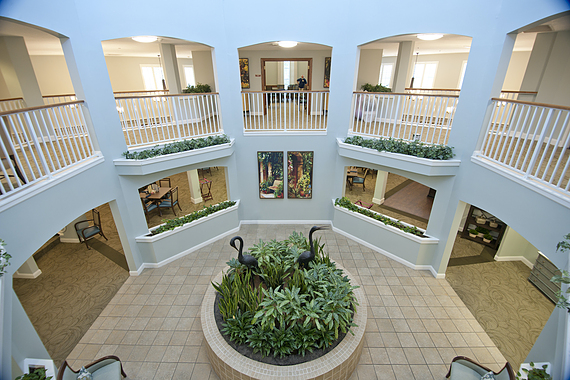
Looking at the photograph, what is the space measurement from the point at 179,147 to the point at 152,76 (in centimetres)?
1103

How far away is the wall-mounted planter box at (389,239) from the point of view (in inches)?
277

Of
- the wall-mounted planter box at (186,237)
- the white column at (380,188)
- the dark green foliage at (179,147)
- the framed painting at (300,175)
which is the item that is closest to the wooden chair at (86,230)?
the wall-mounted planter box at (186,237)

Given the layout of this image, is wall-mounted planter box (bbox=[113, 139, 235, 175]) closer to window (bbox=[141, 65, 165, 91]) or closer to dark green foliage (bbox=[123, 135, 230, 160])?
dark green foliage (bbox=[123, 135, 230, 160])

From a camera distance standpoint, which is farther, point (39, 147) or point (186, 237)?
point (186, 237)

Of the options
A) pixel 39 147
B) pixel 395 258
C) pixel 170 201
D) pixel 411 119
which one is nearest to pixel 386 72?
pixel 411 119

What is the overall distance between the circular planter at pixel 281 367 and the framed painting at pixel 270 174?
4.82 meters

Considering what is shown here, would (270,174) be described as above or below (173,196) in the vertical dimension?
above

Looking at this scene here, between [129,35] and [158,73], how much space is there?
10911 millimetres

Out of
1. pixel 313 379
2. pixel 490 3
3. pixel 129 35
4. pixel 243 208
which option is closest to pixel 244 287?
pixel 313 379

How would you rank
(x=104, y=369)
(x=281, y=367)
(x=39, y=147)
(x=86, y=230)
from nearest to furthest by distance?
(x=281, y=367)
(x=39, y=147)
(x=104, y=369)
(x=86, y=230)

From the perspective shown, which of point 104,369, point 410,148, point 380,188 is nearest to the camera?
point 104,369

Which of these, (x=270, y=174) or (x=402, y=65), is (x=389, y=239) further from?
(x=402, y=65)

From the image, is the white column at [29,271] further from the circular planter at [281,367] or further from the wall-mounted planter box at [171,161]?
the circular planter at [281,367]

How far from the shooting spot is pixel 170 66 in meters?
9.09
